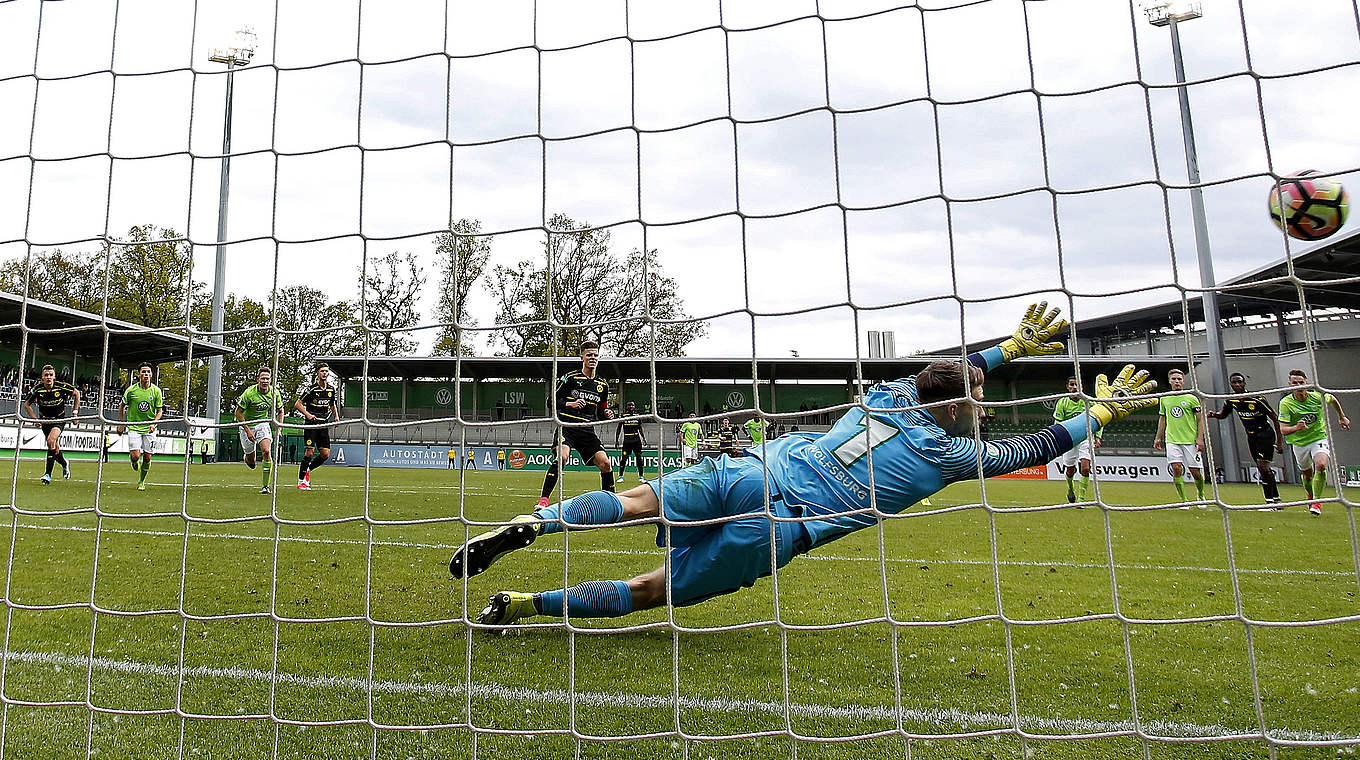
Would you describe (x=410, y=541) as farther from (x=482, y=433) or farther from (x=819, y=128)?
(x=482, y=433)

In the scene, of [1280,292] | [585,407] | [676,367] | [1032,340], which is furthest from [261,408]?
[1280,292]

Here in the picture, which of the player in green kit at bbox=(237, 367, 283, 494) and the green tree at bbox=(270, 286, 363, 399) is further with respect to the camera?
the green tree at bbox=(270, 286, 363, 399)

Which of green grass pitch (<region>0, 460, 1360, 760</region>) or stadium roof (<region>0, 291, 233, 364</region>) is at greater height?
stadium roof (<region>0, 291, 233, 364</region>)

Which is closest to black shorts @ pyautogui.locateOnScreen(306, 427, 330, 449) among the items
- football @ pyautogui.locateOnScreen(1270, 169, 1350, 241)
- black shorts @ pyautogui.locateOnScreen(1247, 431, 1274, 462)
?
football @ pyautogui.locateOnScreen(1270, 169, 1350, 241)

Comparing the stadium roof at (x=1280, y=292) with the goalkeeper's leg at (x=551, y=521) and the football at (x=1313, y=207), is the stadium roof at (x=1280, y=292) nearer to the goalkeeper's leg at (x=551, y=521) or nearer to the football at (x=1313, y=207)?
the football at (x=1313, y=207)

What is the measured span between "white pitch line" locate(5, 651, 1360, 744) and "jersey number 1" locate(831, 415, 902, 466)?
37.9 inches

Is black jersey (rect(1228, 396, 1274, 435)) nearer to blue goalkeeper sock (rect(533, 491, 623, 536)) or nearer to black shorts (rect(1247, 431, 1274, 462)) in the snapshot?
black shorts (rect(1247, 431, 1274, 462))

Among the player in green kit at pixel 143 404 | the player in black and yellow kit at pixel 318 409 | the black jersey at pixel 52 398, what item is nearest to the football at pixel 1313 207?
the player in black and yellow kit at pixel 318 409

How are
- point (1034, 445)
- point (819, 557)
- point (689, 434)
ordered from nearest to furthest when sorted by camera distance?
point (1034, 445) → point (819, 557) → point (689, 434)

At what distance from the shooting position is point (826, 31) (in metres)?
3.16

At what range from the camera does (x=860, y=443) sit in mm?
3270

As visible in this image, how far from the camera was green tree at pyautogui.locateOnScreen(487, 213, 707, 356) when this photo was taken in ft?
10.5

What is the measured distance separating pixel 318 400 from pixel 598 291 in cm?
412

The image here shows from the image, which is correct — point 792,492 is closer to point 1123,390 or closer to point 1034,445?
point 1034,445
